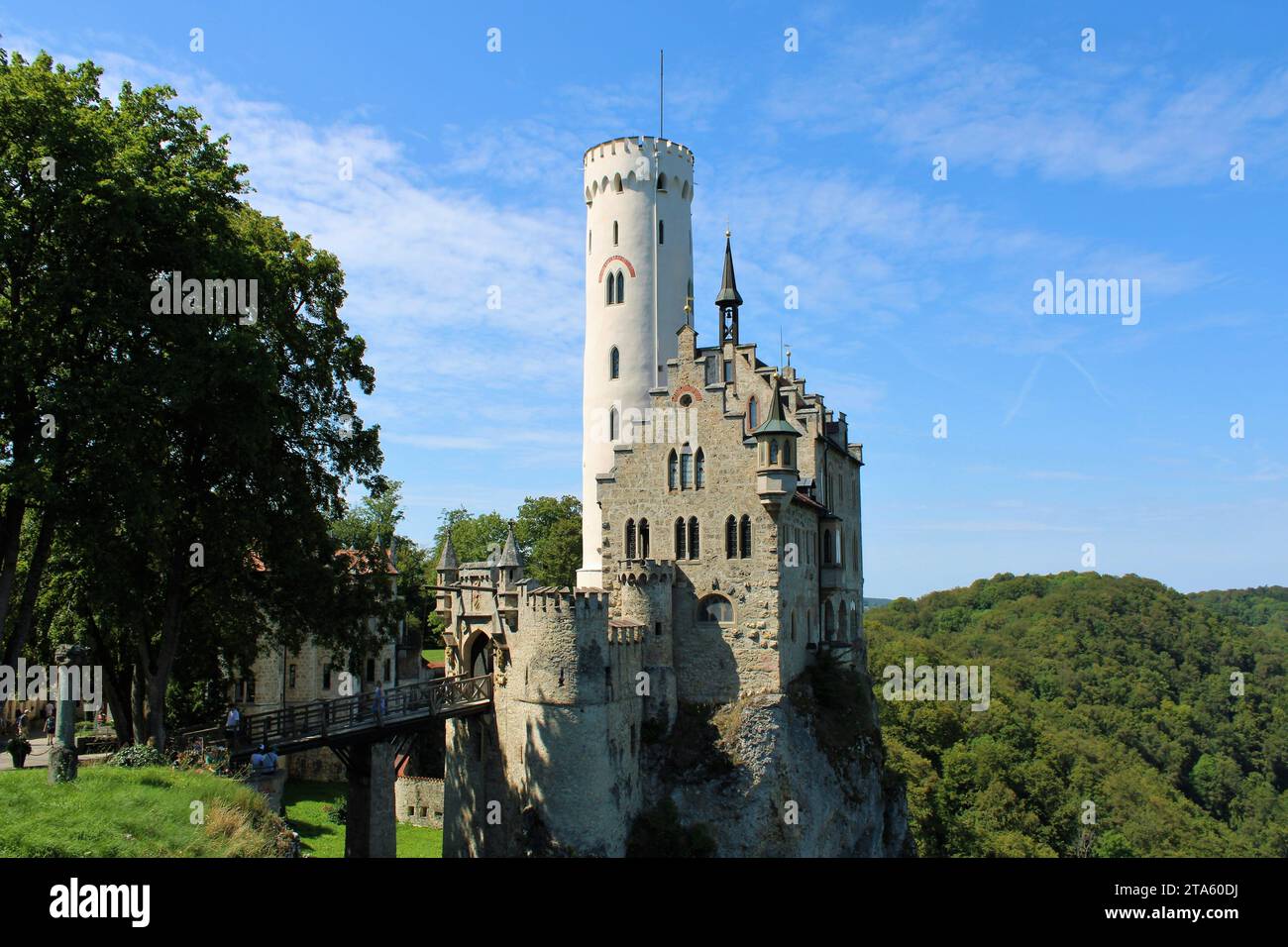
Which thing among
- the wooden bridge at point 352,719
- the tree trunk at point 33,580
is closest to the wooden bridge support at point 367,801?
the wooden bridge at point 352,719

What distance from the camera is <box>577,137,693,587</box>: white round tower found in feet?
148

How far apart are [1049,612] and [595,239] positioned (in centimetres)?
11808

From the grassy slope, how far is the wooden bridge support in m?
10.4

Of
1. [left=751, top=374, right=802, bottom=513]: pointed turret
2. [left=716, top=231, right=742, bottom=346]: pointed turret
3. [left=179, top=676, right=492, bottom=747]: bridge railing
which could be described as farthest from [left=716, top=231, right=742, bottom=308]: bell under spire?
[left=179, top=676, right=492, bottom=747]: bridge railing

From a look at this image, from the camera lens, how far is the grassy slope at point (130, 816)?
15477 mm

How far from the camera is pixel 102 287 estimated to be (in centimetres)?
2241

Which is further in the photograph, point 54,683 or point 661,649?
point 661,649

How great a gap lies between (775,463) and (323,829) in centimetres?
2306

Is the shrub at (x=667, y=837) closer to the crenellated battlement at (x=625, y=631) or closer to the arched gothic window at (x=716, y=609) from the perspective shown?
the crenellated battlement at (x=625, y=631)

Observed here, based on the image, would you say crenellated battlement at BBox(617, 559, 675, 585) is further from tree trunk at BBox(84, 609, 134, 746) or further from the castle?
tree trunk at BBox(84, 609, 134, 746)

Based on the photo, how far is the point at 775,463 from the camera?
36.4 meters

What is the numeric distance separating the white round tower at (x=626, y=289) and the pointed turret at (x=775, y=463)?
9.49 m
